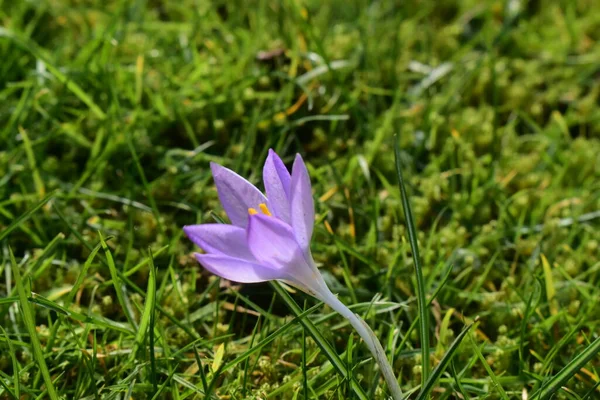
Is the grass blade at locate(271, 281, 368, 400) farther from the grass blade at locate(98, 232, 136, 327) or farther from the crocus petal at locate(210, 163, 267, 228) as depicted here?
the grass blade at locate(98, 232, 136, 327)

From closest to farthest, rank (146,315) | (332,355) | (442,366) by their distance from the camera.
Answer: (442,366), (332,355), (146,315)

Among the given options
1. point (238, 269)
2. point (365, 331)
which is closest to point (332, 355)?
point (365, 331)

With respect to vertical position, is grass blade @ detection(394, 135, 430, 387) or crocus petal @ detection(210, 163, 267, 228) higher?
crocus petal @ detection(210, 163, 267, 228)

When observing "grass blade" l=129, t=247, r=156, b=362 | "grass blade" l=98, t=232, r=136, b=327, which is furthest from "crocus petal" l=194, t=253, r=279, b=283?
"grass blade" l=98, t=232, r=136, b=327

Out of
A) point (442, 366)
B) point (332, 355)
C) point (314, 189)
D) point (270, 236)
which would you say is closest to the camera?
point (270, 236)

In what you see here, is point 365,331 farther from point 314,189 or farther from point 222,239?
point 314,189
